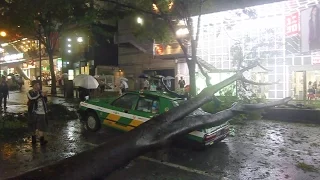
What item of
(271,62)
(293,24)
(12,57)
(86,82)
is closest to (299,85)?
Result: (271,62)

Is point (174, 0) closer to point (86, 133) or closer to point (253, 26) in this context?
point (86, 133)

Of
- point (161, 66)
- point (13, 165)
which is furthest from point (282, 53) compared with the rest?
point (13, 165)

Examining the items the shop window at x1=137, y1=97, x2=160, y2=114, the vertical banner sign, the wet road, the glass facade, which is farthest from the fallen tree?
the vertical banner sign

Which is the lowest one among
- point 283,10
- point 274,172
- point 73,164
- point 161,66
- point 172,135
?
point 274,172

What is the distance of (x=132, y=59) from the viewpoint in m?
31.2

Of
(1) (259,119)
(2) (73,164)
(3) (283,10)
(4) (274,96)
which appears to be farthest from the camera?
(4) (274,96)

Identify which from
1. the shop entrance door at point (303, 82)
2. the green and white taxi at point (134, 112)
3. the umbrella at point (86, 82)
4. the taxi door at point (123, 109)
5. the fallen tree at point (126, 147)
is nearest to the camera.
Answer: the fallen tree at point (126, 147)

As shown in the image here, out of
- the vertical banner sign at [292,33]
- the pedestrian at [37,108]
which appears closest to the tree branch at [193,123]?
the pedestrian at [37,108]

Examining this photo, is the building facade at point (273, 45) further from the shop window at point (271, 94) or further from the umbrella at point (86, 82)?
the umbrella at point (86, 82)

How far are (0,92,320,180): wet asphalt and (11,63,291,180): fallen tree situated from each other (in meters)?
4.38

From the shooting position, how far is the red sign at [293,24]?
Answer: 19.1 metres

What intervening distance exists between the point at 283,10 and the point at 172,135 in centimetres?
2133

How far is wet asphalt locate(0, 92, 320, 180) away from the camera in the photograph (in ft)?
20.2

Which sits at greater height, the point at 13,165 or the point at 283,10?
the point at 283,10
